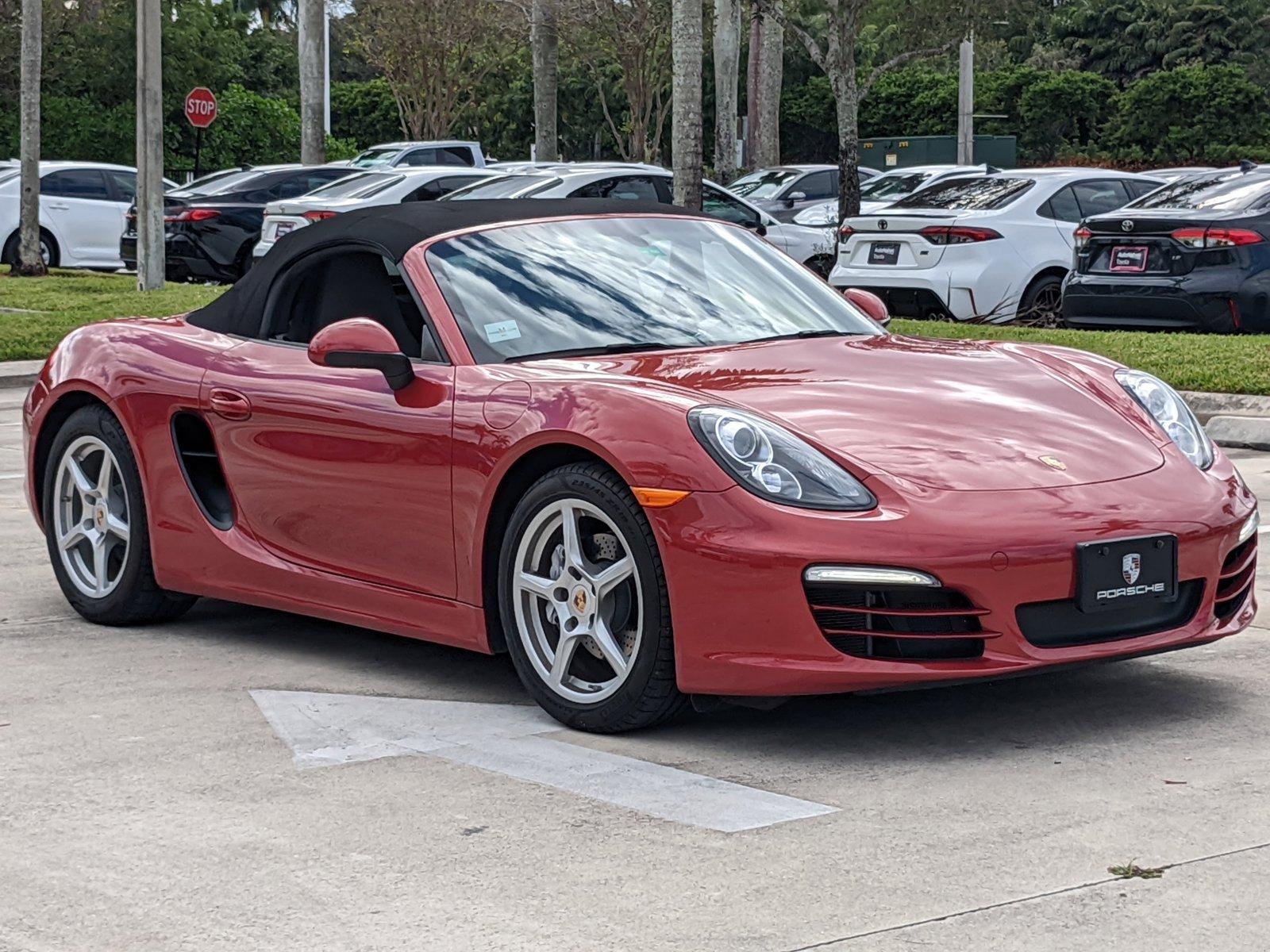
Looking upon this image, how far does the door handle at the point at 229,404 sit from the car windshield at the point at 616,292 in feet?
2.47

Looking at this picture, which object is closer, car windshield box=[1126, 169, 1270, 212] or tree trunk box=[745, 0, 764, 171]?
car windshield box=[1126, 169, 1270, 212]

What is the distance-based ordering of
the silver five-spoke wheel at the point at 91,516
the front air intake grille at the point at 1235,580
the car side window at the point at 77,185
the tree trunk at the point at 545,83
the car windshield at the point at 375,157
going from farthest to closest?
the tree trunk at the point at 545,83 → the car windshield at the point at 375,157 → the car side window at the point at 77,185 → the silver five-spoke wheel at the point at 91,516 → the front air intake grille at the point at 1235,580

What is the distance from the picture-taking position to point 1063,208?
56.2ft

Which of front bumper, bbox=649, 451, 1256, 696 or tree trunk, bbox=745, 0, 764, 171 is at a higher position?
tree trunk, bbox=745, 0, 764, 171

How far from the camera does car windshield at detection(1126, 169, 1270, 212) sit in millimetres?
14594

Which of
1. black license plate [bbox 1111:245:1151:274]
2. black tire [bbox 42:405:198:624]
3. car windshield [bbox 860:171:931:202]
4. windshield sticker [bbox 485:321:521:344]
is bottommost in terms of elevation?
black tire [bbox 42:405:198:624]

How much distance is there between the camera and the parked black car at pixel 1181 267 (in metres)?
14.1

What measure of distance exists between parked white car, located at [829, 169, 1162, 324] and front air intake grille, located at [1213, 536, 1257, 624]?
10.9 meters

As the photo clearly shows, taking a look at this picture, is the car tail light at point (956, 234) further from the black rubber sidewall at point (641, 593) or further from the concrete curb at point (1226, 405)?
the black rubber sidewall at point (641, 593)

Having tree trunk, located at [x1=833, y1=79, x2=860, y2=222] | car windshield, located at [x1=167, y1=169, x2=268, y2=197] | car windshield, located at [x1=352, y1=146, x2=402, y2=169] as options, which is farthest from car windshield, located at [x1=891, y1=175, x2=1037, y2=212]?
car windshield, located at [x1=352, y1=146, x2=402, y2=169]

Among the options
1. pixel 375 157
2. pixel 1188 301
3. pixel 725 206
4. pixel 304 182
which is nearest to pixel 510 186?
pixel 725 206

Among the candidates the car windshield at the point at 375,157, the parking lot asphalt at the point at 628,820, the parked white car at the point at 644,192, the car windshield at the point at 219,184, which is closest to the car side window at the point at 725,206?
the parked white car at the point at 644,192

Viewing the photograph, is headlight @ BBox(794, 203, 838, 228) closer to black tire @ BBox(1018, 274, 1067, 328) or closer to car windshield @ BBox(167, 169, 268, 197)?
black tire @ BBox(1018, 274, 1067, 328)

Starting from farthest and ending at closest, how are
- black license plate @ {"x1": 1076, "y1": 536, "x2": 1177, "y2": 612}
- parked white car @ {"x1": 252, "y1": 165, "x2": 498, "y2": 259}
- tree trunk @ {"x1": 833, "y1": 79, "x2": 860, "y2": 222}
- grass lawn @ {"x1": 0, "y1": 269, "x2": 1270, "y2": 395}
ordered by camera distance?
parked white car @ {"x1": 252, "y1": 165, "x2": 498, "y2": 259}, tree trunk @ {"x1": 833, "y1": 79, "x2": 860, "y2": 222}, grass lawn @ {"x1": 0, "y1": 269, "x2": 1270, "y2": 395}, black license plate @ {"x1": 1076, "y1": 536, "x2": 1177, "y2": 612}
